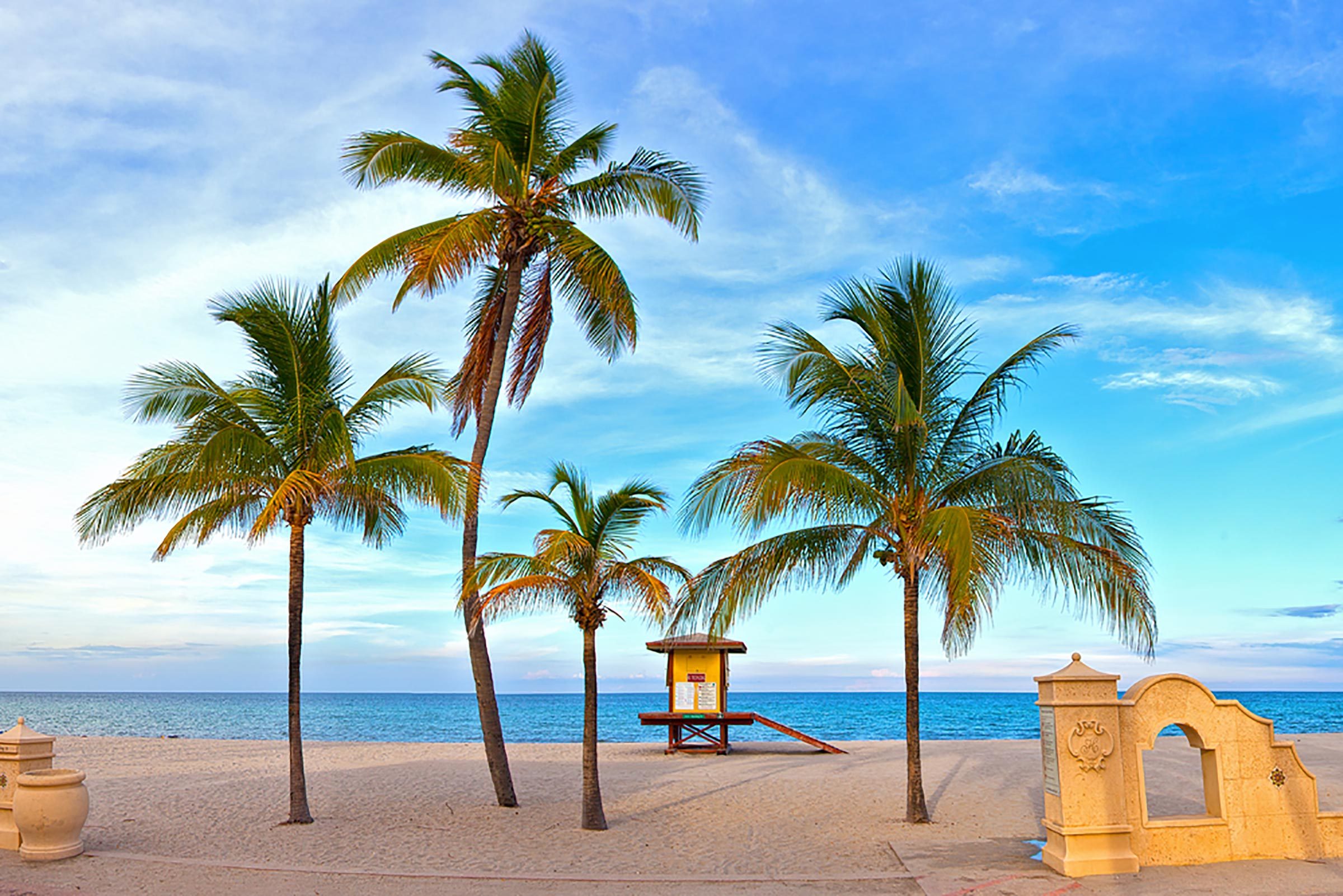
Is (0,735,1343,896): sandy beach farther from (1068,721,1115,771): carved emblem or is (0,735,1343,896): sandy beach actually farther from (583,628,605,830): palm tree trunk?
(1068,721,1115,771): carved emblem

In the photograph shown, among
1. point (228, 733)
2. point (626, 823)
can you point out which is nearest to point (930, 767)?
point (626, 823)

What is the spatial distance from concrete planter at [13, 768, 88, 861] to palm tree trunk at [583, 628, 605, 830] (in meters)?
5.64

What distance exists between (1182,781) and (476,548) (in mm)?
12716

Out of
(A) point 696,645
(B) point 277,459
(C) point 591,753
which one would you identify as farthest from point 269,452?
(A) point 696,645

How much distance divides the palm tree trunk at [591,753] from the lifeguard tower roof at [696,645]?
32.1 feet

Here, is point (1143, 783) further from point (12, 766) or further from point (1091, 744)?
point (12, 766)

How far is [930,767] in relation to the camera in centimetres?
1934

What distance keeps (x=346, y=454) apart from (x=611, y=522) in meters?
3.50

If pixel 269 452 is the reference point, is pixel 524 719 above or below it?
below

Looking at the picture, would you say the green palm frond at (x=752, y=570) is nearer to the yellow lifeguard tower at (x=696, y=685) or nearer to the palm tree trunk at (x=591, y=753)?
the palm tree trunk at (x=591, y=753)

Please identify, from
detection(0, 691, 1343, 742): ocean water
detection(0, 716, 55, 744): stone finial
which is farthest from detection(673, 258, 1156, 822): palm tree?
detection(0, 691, 1343, 742): ocean water

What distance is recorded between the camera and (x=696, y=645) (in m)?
22.2

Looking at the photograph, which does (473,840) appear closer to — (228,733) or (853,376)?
(853,376)

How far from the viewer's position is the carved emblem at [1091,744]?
917cm
